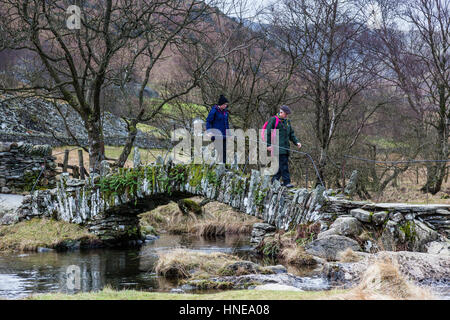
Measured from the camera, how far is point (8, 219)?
1459 centimetres

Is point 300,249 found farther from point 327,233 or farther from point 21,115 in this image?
point 21,115

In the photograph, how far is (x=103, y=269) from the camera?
34.8ft

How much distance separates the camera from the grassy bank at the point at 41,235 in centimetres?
1298

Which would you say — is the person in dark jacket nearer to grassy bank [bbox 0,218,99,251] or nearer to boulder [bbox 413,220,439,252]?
boulder [bbox 413,220,439,252]

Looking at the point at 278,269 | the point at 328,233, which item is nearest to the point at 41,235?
the point at 278,269

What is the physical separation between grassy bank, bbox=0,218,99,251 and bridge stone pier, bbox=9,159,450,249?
254 mm

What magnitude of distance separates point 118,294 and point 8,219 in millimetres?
10181

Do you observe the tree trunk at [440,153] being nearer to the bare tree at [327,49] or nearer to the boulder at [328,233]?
Result: the bare tree at [327,49]

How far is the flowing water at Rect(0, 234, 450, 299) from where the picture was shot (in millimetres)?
8143

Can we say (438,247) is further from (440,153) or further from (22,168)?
(22,168)

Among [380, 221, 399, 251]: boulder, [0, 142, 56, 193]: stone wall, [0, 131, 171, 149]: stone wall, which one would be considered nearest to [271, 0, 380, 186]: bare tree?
[380, 221, 399, 251]: boulder

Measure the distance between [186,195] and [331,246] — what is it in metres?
4.51

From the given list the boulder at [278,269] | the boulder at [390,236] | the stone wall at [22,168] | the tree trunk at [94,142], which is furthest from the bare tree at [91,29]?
the boulder at [390,236]

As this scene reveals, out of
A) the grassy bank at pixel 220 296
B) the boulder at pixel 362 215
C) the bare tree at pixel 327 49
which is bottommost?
the grassy bank at pixel 220 296
